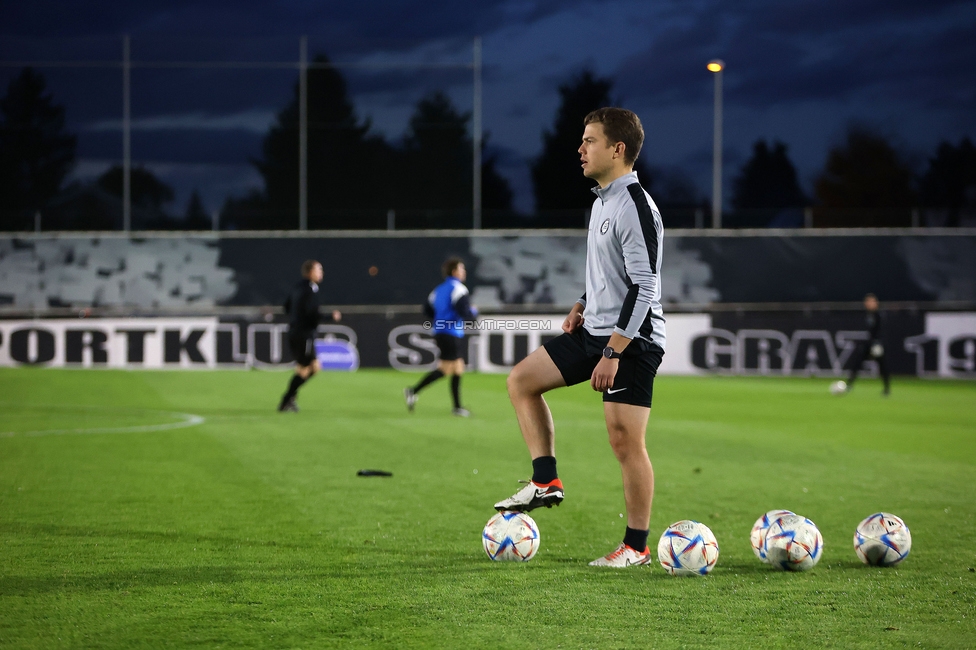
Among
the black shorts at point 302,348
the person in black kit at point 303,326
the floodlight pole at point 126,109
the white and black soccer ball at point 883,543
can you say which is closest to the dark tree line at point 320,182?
the floodlight pole at point 126,109

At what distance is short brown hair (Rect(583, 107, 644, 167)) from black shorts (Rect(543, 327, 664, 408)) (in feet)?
3.05

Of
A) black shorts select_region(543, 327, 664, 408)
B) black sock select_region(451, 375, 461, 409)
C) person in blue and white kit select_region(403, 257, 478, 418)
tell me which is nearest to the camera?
black shorts select_region(543, 327, 664, 408)

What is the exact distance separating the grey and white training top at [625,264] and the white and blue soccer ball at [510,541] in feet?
3.78

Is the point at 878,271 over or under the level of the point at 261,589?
over

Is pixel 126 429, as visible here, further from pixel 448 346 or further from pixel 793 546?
pixel 793 546

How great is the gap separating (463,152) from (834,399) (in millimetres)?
15663

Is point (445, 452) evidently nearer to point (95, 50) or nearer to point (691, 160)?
point (95, 50)

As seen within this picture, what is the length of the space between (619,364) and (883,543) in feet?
5.81

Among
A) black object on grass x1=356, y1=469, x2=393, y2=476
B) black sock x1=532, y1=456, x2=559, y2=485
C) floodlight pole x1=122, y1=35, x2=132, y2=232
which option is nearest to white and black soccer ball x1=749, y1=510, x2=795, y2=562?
black sock x1=532, y1=456, x2=559, y2=485

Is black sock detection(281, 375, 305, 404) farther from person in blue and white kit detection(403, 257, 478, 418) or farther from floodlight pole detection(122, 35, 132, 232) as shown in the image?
floodlight pole detection(122, 35, 132, 232)

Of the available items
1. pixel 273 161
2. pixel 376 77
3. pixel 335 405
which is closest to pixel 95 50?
pixel 273 161

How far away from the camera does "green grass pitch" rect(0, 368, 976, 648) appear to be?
4.62 m

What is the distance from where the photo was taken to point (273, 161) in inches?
1304

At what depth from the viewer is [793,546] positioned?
5.84m
